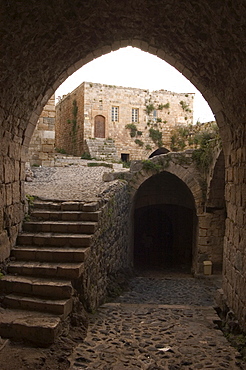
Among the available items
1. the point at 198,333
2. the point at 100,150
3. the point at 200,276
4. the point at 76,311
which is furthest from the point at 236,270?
the point at 100,150

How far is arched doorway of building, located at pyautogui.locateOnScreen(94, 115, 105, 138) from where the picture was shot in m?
21.4

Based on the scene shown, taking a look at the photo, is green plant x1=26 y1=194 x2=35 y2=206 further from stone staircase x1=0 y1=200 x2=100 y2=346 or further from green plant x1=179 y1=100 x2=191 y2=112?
green plant x1=179 y1=100 x2=191 y2=112

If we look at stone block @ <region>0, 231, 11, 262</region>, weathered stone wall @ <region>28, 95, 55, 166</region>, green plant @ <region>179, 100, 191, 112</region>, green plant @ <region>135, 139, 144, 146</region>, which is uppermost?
green plant @ <region>179, 100, 191, 112</region>

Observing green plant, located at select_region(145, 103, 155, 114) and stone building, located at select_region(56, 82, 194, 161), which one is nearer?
stone building, located at select_region(56, 82, 194, 161)

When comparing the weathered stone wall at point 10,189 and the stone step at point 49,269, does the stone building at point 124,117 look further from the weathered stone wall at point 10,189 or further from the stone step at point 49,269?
the stone step at point 49,269

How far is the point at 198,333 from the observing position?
4848 mm

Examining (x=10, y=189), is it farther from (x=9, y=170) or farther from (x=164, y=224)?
(x=164, y=224)

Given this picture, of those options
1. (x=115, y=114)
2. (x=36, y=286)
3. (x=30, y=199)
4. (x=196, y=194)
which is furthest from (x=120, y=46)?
(x=115, y=114)

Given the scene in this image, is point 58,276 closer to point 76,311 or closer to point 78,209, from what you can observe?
point 76,311

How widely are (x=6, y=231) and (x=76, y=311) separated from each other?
1464 millimetres

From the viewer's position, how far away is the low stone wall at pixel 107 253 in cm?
519

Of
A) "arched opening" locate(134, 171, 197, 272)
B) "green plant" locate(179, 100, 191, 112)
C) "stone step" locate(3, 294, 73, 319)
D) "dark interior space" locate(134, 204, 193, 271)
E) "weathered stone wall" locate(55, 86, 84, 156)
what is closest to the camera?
"stone step" locate(3, 294, 73, 319)

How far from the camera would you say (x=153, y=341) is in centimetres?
448

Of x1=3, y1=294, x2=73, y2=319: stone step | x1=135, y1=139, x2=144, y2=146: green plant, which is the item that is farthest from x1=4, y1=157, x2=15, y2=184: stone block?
x1=135, y1=139, x2=144, y2=146: green plant
